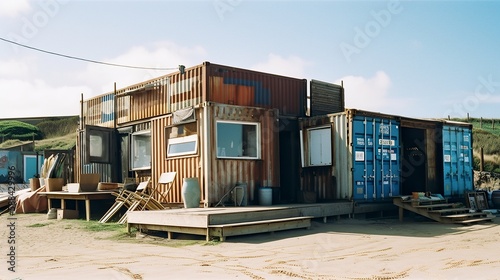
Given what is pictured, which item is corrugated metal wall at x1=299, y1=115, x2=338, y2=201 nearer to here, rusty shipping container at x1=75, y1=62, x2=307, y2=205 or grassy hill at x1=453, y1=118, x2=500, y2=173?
rusty shipping container at x1=75, y1=62, x2=307, y2=205

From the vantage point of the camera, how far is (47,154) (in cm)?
2148

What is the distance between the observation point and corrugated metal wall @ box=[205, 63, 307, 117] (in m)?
14.4

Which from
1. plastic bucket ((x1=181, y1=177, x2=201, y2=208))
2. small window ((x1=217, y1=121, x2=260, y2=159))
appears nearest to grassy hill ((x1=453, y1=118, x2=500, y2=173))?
small window ((x1=217, y1=121, x2=260, y2=159))

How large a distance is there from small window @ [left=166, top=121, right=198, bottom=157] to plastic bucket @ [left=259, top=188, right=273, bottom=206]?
2.13 metres

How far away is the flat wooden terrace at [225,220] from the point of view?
10375mm

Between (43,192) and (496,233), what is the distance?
45.0 ft

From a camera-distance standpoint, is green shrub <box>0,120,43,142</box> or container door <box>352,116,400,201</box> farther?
green shrub <box>0,120,43,142</box>

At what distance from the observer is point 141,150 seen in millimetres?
17109

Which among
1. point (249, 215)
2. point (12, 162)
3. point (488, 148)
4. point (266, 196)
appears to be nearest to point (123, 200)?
point (266, 196)

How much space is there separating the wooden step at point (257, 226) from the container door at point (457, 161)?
7110 millimetres

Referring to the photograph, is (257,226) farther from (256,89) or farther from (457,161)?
(457,161)

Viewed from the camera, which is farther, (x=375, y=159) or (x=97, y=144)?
(x=97, y=144)

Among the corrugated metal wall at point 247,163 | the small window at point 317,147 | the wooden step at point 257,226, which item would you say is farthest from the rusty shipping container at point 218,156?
the wooden step at point 257,226

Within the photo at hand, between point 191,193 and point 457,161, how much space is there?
32.0 feet
